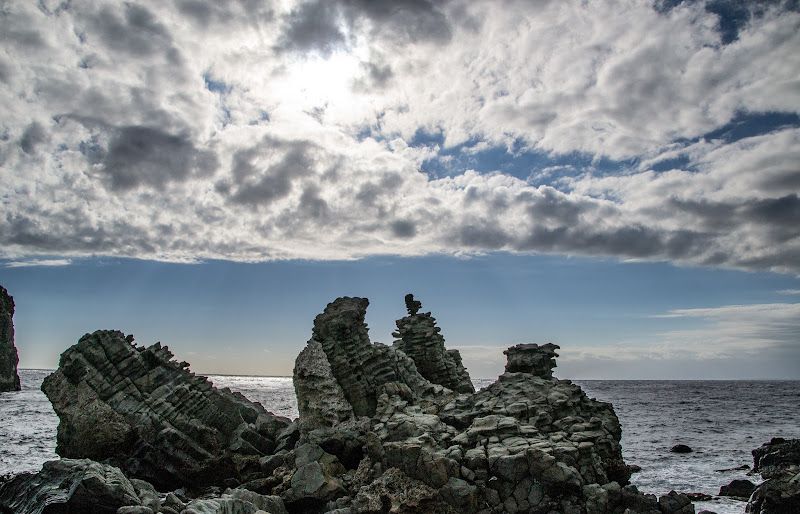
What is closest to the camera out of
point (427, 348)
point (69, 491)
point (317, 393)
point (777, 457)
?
point (69, 491)

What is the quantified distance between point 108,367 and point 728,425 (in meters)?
77.2

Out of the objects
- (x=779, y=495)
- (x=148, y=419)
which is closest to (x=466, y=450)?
(x=779, y=495)

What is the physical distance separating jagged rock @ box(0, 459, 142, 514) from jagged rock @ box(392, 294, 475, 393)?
23928 mm

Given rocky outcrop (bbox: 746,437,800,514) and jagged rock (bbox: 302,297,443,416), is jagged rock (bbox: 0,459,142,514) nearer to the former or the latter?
jagged rock (bbox: 302,297,443,416)

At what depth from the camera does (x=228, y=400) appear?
1409 inches

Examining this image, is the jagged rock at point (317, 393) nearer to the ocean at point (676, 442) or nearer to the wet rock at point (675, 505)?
the wet rock at point (675, 505)

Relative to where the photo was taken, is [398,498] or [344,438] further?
[344,438]

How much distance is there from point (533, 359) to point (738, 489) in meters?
14.4

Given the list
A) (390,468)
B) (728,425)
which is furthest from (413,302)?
(728,425)

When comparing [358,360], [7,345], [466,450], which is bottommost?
[7,345]

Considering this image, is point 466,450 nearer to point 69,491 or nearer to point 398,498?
point 398,498

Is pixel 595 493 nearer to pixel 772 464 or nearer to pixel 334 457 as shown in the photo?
pixel 334 457

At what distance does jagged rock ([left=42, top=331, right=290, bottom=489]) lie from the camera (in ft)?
93.8

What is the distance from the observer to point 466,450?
2025 cm
